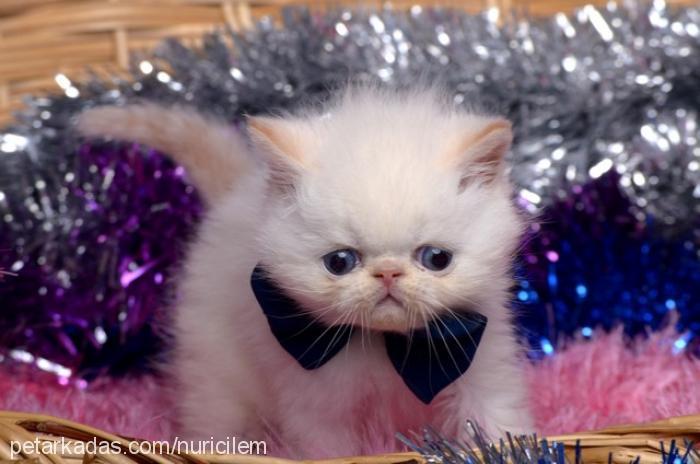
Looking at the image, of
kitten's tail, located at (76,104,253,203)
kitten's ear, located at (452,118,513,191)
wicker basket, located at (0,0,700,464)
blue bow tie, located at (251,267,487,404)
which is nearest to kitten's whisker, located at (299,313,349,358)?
blue bow tie, located at (251,267,487,404)

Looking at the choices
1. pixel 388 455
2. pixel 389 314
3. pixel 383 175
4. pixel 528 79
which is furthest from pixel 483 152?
pixel 528 79

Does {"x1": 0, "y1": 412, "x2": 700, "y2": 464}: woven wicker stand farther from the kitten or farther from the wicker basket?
the wicker basket

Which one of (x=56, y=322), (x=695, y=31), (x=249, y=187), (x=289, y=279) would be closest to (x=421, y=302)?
(x=289, y=279)

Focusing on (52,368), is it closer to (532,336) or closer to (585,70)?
(532,336)

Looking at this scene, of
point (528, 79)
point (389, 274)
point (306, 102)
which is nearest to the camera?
point (389, 274)

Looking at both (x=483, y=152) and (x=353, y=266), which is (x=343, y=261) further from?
(x=483, y=152)
